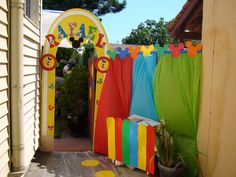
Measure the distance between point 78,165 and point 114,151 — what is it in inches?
29.5

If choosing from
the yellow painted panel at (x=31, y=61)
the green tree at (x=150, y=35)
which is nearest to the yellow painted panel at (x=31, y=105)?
the yellow painted panel at (x=31, y=61)

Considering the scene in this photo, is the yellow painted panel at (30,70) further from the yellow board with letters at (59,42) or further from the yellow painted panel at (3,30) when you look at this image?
the yellow painted panel at (3,30)

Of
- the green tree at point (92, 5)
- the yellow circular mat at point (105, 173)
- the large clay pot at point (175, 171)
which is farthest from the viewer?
the green tree at point (92, 5)

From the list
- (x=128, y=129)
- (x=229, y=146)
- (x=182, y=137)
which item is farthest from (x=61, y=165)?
(x=229, y=146)

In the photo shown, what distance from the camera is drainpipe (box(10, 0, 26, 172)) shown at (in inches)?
130

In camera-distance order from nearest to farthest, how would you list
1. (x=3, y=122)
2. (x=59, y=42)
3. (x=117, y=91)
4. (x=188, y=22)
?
(x=3, y=122), (x=117, y=91), (x=59, y=42), (x=188, y=22)

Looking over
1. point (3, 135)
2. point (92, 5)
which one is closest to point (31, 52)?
point (3, 135)

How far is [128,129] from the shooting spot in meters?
4.58

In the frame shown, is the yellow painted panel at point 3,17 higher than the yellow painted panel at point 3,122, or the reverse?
the yellow painted panel at point 3,17

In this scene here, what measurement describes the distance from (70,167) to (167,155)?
1.94 metres

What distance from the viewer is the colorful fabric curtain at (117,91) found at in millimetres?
5148

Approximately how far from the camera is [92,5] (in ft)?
58.5

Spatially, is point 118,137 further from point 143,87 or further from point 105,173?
point 143,87

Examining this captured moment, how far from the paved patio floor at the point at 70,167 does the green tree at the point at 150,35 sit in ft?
82.0
